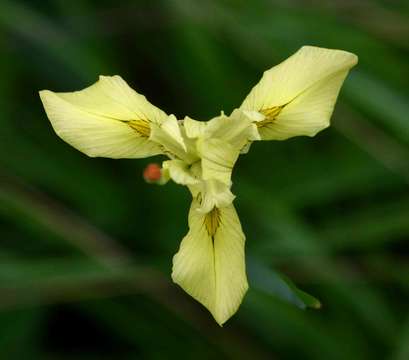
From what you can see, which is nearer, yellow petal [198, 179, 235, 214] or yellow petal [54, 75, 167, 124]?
yellow petal [198, 179, 235, 214]

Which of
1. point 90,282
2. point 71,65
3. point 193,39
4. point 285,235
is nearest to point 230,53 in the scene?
point 193,39

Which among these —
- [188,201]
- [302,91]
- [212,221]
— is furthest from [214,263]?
[188,201]

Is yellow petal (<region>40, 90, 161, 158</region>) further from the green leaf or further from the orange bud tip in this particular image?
the green leaf

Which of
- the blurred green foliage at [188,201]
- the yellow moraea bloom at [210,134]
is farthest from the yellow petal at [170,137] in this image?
the blurred green foliage at [188,201]

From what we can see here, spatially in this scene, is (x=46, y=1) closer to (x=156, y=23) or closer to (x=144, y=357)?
(x=156, y=23)

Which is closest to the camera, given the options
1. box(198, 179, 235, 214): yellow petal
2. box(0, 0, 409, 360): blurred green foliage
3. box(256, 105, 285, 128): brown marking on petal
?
box(198, 179, 235, 214): yellow petal

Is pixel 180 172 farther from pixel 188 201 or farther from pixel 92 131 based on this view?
pixel 188 201

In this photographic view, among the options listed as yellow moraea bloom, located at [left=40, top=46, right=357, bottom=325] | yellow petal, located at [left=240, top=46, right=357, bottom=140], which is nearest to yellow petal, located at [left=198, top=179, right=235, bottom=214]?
yellow moraea bloom, located at [left=40, top=46, right=357, bottom=325]
